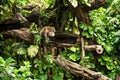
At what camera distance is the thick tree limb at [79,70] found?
13.0 feet

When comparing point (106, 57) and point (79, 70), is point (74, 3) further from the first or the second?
point (106, 57)

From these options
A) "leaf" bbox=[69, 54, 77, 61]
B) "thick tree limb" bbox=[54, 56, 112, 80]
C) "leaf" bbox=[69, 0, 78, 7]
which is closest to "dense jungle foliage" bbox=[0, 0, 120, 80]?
"leaf" bbox=[69, 54, 77, 61]

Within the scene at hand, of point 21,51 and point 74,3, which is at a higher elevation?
point 74,3

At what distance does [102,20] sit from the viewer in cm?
515

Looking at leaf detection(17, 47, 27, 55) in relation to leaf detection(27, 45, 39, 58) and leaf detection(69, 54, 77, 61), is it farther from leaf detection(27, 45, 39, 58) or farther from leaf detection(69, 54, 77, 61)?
leaf detection(69, 54, 77, 61)

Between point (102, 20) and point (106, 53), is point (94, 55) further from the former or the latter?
point (102, 20)

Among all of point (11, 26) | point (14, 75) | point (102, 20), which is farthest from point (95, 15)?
point (14, 75)

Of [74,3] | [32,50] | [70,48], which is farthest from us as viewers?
[70,48]

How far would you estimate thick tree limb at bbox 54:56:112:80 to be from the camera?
155 inches

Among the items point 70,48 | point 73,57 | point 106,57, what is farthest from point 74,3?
point 106,57

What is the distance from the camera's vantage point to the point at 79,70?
4141 mm

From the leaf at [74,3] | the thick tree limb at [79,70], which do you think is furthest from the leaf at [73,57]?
the leaf at [74,3]

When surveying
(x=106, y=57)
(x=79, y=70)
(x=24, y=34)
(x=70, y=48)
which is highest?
(x=24, y=34)

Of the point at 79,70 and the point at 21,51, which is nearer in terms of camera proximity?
the point at 79,70
